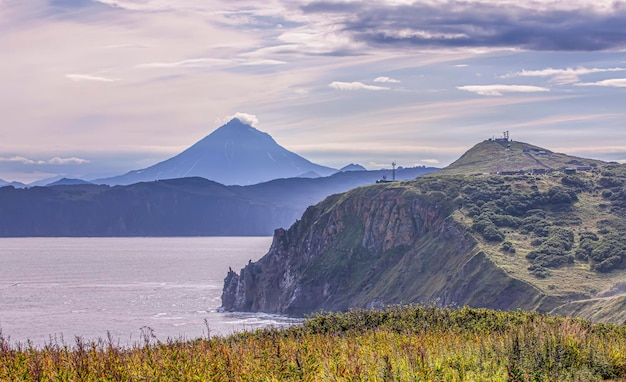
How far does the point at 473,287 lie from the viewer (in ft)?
370

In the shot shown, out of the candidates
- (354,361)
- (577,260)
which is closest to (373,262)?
(577,260)

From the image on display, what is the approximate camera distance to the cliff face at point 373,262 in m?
118

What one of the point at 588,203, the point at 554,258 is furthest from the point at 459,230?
the point at 588,203

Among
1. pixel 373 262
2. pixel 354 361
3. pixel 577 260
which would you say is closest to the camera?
pixel 354 361

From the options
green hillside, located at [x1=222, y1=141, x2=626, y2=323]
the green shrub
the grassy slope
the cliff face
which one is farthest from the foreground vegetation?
the green shrub

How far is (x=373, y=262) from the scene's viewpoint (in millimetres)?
153375

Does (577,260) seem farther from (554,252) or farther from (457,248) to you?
(457,248)

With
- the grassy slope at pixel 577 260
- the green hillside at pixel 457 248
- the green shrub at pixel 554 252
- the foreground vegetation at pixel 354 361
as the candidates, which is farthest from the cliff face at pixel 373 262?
the foreground vegetation at pixel 354 361

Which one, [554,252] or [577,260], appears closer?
[577,260]

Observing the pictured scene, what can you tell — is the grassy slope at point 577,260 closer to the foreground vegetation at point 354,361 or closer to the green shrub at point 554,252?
the green shrub at point 554,252

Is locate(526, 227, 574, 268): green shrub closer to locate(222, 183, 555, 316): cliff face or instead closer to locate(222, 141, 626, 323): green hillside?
locate(222, 141, 626, 323): green hillside

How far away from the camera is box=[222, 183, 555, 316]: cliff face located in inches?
4658

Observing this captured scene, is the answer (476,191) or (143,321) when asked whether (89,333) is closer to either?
(143,321)

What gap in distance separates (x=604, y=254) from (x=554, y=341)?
10113cm
